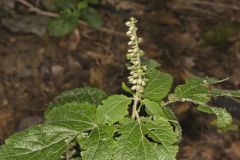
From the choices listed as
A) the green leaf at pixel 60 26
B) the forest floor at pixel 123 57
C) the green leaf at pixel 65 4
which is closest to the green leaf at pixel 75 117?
the forest floor at pixel 123 57

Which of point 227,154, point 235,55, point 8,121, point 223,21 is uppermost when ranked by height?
point 223,21

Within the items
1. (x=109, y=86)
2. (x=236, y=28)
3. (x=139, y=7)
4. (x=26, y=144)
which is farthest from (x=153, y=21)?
(x=26, y=144)

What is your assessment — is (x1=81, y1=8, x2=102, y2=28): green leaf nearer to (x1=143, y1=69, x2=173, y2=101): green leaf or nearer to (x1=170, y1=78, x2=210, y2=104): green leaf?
(x1=143, y1=69, x2=173, y2=101): green leaf

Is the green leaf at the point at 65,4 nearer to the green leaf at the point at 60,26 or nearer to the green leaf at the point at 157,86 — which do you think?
the green leaf at the point at 60,26

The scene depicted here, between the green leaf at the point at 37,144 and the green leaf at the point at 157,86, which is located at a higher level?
the green leaf at the point at 157,86

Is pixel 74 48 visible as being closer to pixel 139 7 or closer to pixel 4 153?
pixel 139 7

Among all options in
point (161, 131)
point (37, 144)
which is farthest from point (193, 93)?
point (37, 144)
